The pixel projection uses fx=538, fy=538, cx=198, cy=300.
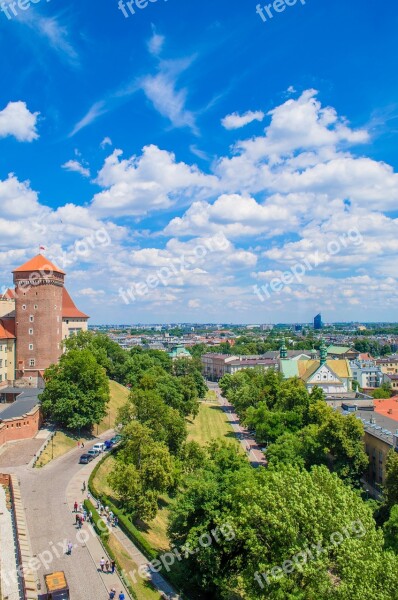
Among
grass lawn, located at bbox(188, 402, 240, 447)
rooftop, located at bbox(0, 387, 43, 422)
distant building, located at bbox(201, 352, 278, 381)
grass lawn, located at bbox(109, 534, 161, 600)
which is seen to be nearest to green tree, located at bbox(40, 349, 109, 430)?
rooftop, located at bbox(0, 387, 43, 422)

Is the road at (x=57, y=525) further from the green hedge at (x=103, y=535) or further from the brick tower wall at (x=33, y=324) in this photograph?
the brick tower wall at (x=33, y=324)

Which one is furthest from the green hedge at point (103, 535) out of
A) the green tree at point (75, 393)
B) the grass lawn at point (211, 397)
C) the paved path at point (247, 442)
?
the grass lawn at point (211, 397)

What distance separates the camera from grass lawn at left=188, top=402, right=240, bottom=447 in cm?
8138

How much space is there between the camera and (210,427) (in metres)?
90.0

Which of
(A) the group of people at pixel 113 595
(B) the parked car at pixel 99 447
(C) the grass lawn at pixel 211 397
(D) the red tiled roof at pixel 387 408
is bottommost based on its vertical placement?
(C) the grass lawn at pixel 211 397

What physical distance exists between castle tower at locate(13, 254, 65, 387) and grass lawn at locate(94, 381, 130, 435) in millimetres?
10620

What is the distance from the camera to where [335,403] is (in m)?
78.4

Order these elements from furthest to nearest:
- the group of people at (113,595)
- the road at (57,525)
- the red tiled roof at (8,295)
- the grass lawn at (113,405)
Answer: the red tiled roof at (8,295)
the grass lawn at (113,405)
the road at (57,525)
the group of people at (113,595)

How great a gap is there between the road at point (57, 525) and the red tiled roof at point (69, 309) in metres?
47.2

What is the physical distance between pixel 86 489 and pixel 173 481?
6.89 metres

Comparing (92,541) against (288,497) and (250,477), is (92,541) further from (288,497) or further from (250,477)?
(288,497)

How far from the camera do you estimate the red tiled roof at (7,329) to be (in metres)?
71.8

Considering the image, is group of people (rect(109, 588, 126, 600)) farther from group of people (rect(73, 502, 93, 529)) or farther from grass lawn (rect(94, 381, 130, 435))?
grass lawn (rect(94, 381, 130, 435))

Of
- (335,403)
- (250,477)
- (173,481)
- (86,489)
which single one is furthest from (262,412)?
(250,477)
